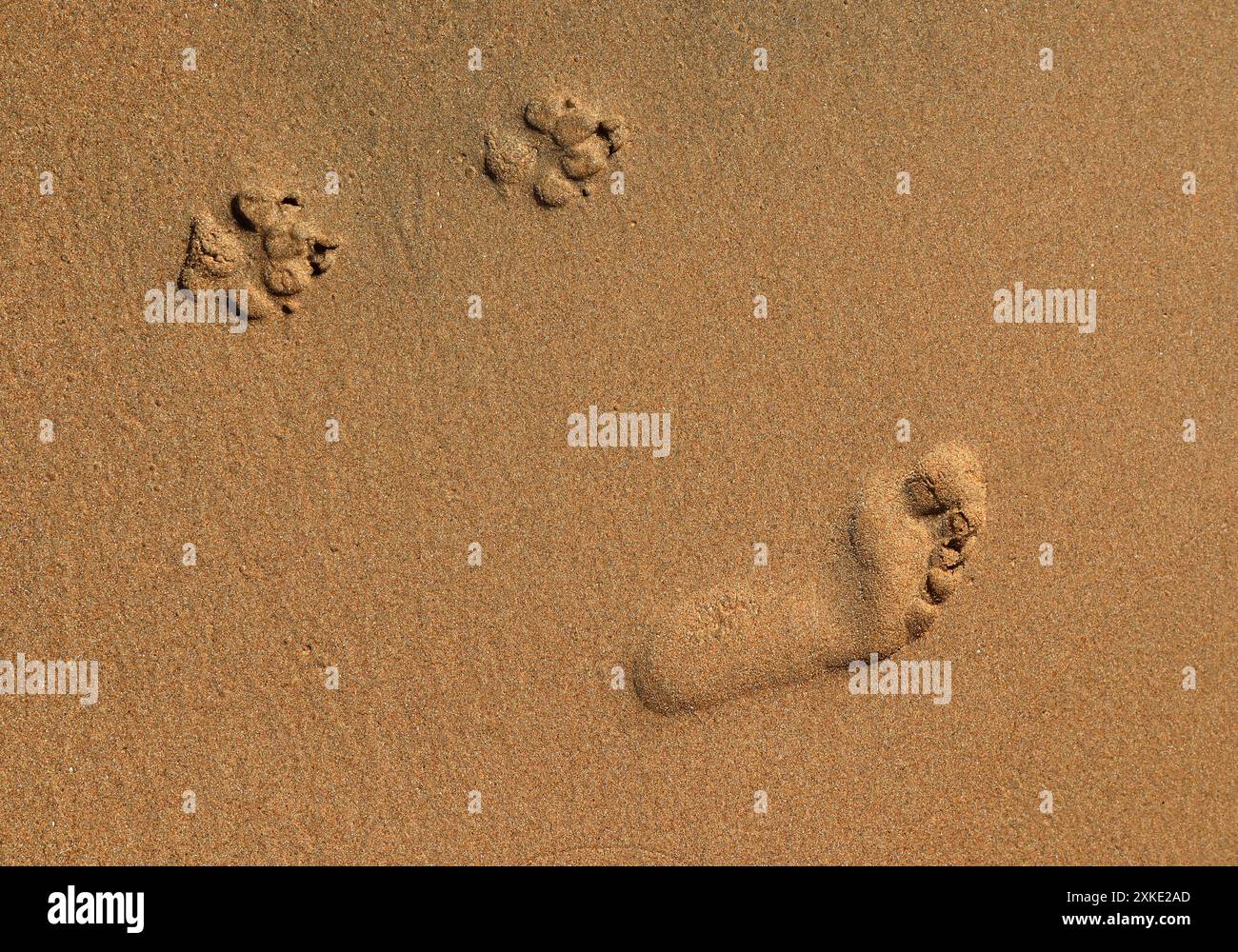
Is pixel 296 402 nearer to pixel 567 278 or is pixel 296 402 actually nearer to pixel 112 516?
pixel 112 516

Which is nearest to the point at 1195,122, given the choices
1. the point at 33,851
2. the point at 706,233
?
the point at 706,233

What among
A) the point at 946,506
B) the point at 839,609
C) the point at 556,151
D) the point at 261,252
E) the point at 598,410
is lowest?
the point at 839,609

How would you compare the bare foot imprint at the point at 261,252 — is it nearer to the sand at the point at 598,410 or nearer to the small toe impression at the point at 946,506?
the sand at the point at 598,410

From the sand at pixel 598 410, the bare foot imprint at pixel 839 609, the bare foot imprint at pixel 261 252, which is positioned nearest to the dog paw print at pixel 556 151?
the sand at pixel 598 410

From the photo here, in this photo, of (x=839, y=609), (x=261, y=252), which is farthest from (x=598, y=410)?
(x=261, y=252)

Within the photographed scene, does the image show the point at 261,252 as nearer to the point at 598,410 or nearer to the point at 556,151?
the point at 556,151
